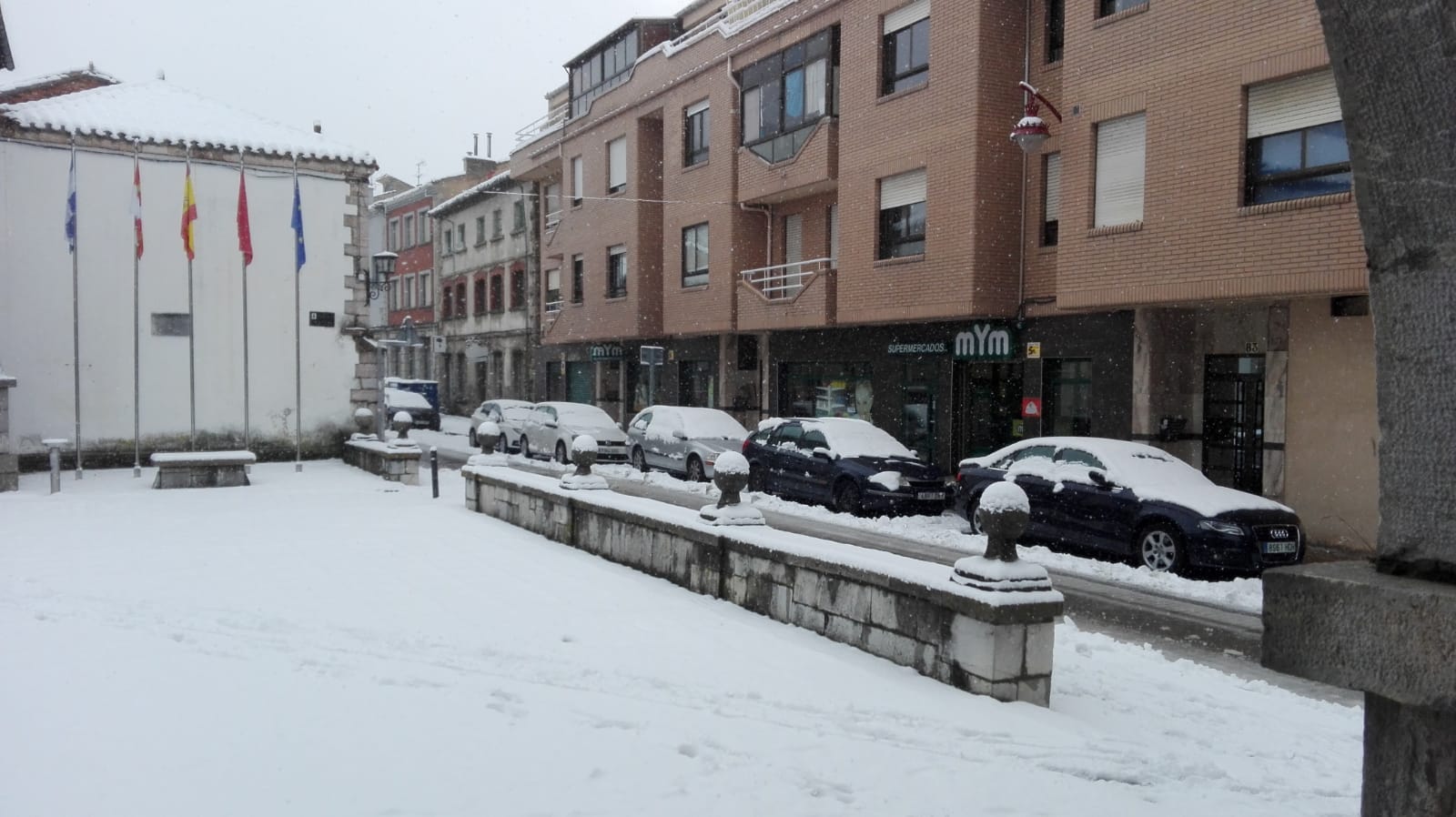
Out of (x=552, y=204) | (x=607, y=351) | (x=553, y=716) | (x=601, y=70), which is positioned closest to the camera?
(x=553, y=716)

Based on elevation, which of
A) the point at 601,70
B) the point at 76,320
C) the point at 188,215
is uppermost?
the point at 601,70

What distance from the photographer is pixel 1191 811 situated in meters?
4.28

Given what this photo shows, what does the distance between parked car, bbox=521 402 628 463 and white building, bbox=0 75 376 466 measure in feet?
17.4

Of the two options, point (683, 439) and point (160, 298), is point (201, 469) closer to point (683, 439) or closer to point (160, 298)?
point (160, 298)

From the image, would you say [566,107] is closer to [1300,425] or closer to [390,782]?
[1300,425]

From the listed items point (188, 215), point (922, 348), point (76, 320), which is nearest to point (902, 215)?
point (922, 348)

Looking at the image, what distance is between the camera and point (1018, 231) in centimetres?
1719

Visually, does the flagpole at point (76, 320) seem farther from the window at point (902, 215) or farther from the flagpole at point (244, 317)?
the window at point (902, 215)

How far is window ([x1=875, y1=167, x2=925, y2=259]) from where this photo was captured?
59.8ft

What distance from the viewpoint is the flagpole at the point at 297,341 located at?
17516mm

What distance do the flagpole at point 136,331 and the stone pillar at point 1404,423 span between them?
18.0m

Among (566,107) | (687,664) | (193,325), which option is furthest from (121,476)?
(566,107)

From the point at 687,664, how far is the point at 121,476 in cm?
1449

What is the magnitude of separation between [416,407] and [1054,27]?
24.8 meters
